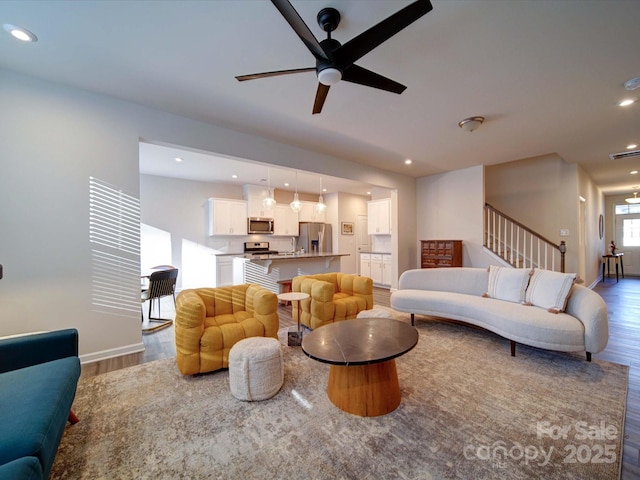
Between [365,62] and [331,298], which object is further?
[331,298]

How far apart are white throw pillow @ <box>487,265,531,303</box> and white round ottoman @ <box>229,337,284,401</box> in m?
2.94

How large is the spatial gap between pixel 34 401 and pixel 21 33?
2.54 metres

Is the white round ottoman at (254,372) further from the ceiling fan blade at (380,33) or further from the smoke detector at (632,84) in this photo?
the smoke detector at (632,84)

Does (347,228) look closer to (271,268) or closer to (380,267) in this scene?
(380,267)

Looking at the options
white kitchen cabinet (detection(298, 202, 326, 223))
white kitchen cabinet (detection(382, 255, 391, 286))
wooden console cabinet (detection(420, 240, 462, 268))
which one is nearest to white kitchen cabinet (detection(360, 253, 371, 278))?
white kitchen cabinet (detection(382, 255, 391, 286))

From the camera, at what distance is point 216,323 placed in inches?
102

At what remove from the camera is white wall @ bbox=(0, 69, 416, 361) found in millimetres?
2406

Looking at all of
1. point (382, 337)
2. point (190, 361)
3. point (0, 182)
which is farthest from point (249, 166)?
point (382, 337)

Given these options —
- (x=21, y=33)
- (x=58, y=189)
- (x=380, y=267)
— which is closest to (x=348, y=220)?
(x=380, y=267)

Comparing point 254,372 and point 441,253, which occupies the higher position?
point 441,253

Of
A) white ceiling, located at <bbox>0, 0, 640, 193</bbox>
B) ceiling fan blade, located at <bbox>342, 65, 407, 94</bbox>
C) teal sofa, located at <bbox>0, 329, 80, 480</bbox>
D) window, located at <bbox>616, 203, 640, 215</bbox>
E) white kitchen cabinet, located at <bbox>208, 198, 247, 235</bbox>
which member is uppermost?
white ceiling, located at <bbox>0, 0, 640, 193</bbox>

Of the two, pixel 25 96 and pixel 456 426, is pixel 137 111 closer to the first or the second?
pixel 25 96

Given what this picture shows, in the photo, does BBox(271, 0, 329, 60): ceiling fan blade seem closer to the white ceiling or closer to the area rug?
the white ceiling

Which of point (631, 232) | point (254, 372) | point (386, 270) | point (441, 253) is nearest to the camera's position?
point (254, 372)
